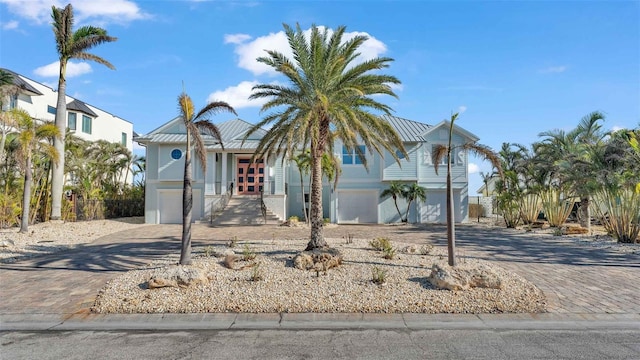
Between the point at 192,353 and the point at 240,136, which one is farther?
the point at 240,136

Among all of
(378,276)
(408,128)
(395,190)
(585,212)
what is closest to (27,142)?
(378,276)

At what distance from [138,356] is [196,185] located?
68.5 feet

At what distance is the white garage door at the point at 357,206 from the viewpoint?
2631 cm

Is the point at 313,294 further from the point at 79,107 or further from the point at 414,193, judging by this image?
the point at 79,107

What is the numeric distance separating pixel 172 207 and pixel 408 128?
54.9ft

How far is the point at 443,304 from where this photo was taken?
7.11 meters

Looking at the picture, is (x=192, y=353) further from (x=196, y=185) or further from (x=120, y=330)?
(x=196, y=185)

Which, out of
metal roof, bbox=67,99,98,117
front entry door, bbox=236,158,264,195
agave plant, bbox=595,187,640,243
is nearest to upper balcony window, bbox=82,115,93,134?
metal roof, bbox=67,99,98,117

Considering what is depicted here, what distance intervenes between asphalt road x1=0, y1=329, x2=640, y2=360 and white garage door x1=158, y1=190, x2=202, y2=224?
769 inches

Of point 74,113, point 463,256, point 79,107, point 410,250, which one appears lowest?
point 463,256

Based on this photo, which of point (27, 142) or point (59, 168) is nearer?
point (27, 142)

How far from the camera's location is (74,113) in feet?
111

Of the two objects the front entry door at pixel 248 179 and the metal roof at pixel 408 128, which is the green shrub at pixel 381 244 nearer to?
the metal roof at pixel 408 128

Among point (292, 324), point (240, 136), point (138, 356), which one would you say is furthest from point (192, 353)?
point (240, 136)
